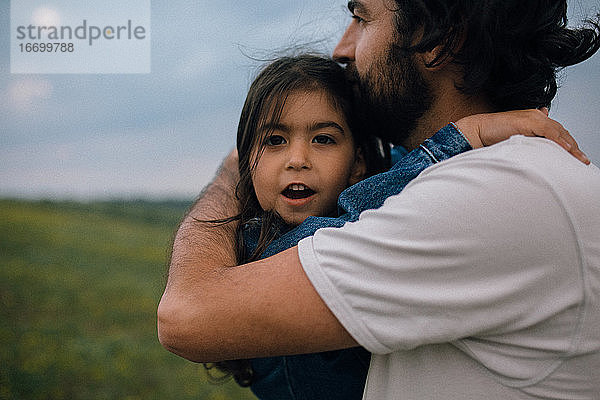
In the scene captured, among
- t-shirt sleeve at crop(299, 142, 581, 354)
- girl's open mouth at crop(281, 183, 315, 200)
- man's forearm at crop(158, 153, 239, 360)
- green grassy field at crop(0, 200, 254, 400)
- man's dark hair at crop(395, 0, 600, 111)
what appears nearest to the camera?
t-shirt sleeve at crop(299, 142, 581, 354)

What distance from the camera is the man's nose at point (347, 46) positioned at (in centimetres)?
145

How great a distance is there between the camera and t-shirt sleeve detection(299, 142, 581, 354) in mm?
882

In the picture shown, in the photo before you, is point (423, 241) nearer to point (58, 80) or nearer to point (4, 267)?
point (58, 80)

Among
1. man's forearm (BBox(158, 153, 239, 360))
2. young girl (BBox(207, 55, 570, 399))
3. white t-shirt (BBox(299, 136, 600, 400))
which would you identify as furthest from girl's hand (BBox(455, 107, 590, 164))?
man's forearm (BBox(158, 153, 239, 360))

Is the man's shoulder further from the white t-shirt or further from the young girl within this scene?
the young girl

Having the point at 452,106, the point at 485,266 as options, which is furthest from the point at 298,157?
the point at 485,266

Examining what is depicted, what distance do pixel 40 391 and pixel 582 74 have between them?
327cm

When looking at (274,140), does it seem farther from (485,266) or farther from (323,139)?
(485,266)

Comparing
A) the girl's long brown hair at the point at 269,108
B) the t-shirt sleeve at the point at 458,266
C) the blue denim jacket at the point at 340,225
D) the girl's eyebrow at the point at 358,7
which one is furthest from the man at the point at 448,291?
the girl's eyebrow at the point at 358,7

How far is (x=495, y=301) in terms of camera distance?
Result: 895 millimetres

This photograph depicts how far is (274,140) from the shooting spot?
1.49 metres

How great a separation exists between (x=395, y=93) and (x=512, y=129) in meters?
0.34

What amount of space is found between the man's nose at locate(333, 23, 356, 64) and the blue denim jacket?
0.39m

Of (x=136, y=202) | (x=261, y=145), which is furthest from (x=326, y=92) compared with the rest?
(x=136, y=202)
